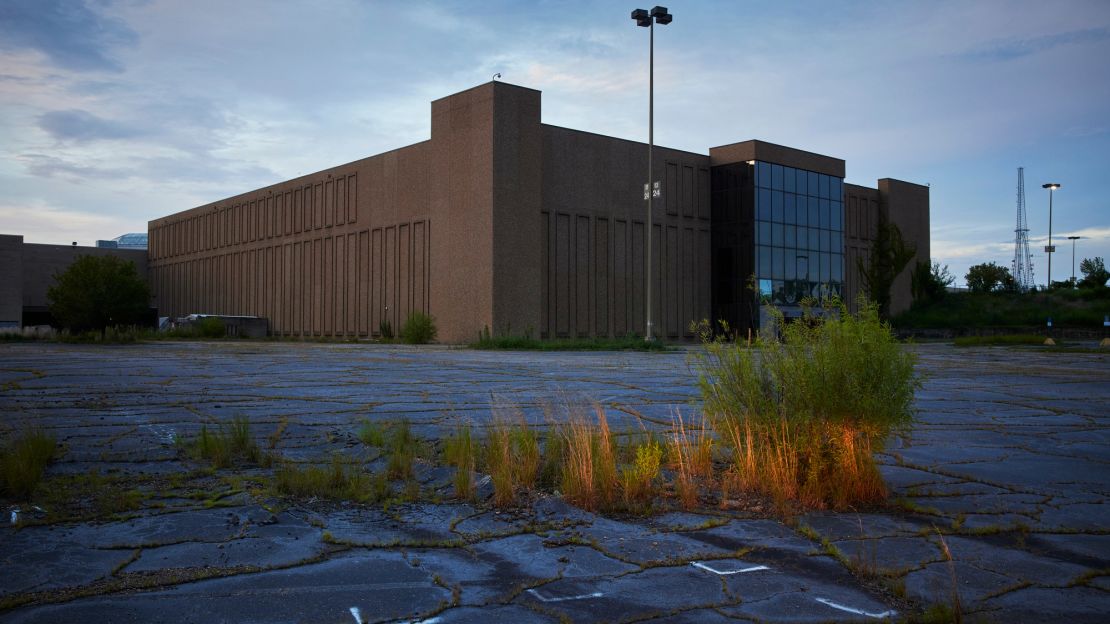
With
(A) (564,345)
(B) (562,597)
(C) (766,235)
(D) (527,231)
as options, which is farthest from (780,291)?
(B) (562,597)

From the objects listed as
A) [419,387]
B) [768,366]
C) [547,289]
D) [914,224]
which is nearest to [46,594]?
[768,366]

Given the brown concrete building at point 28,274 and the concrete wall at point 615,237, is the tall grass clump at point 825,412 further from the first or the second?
the brown concrete building at point 28,274

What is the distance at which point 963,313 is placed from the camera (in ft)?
191

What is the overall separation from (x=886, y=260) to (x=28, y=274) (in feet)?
235

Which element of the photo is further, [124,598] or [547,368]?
A: [547,368]

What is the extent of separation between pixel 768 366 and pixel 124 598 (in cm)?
386

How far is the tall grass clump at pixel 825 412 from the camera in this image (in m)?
4.94

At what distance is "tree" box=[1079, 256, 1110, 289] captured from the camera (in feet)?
209

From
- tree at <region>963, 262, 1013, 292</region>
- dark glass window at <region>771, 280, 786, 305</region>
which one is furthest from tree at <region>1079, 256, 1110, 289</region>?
dark glass window at <region>771, 280, 786, 305</region>

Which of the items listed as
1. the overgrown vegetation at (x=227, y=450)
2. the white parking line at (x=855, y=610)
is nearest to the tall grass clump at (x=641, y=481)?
the white parking line at (x=855, y=610)

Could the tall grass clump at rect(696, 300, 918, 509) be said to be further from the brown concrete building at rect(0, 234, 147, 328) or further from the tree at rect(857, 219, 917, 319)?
the brown concrete building at rect(0, 234, 147, 328)

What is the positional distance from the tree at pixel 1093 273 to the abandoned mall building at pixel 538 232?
1359cm

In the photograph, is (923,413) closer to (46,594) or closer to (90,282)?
(46,594)

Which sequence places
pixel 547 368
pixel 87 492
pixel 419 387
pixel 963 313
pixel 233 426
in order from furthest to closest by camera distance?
1. pixel 963 313
2. pixel 547 368
3. pixel 419 387
4. pixel 233 426
5. pixel 87 492
